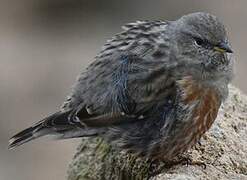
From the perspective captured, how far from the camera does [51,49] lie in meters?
11.4

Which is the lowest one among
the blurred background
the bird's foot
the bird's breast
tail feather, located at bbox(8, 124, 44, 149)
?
the blurred background

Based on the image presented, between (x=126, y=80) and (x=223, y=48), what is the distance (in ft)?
2.19

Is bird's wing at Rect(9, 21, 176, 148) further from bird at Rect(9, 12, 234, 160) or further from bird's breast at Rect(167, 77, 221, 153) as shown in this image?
bird's breast at Rect(167, 77, 221, 153)

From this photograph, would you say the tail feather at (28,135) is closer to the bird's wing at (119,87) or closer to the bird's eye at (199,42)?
the bird's wing at (119,87)

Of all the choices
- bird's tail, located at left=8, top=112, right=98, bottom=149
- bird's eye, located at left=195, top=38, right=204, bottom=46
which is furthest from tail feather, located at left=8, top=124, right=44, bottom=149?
bird's eye, located at left=195, top=38, right=204, bottom=46

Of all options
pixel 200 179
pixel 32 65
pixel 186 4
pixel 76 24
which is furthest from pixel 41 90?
pixel 200 179

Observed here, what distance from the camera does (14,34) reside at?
1168 cm

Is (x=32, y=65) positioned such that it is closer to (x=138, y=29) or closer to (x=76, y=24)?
(x=76, y=24)

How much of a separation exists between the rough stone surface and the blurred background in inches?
126

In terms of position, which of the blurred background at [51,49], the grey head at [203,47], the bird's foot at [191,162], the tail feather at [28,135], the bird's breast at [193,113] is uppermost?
the grey head at [203,47]

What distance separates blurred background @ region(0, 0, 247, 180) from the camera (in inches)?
411

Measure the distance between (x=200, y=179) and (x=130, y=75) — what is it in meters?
0.89

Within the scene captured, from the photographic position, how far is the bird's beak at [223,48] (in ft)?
22.1

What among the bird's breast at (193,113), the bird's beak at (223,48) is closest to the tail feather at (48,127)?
the bird's breast at (193,113)
